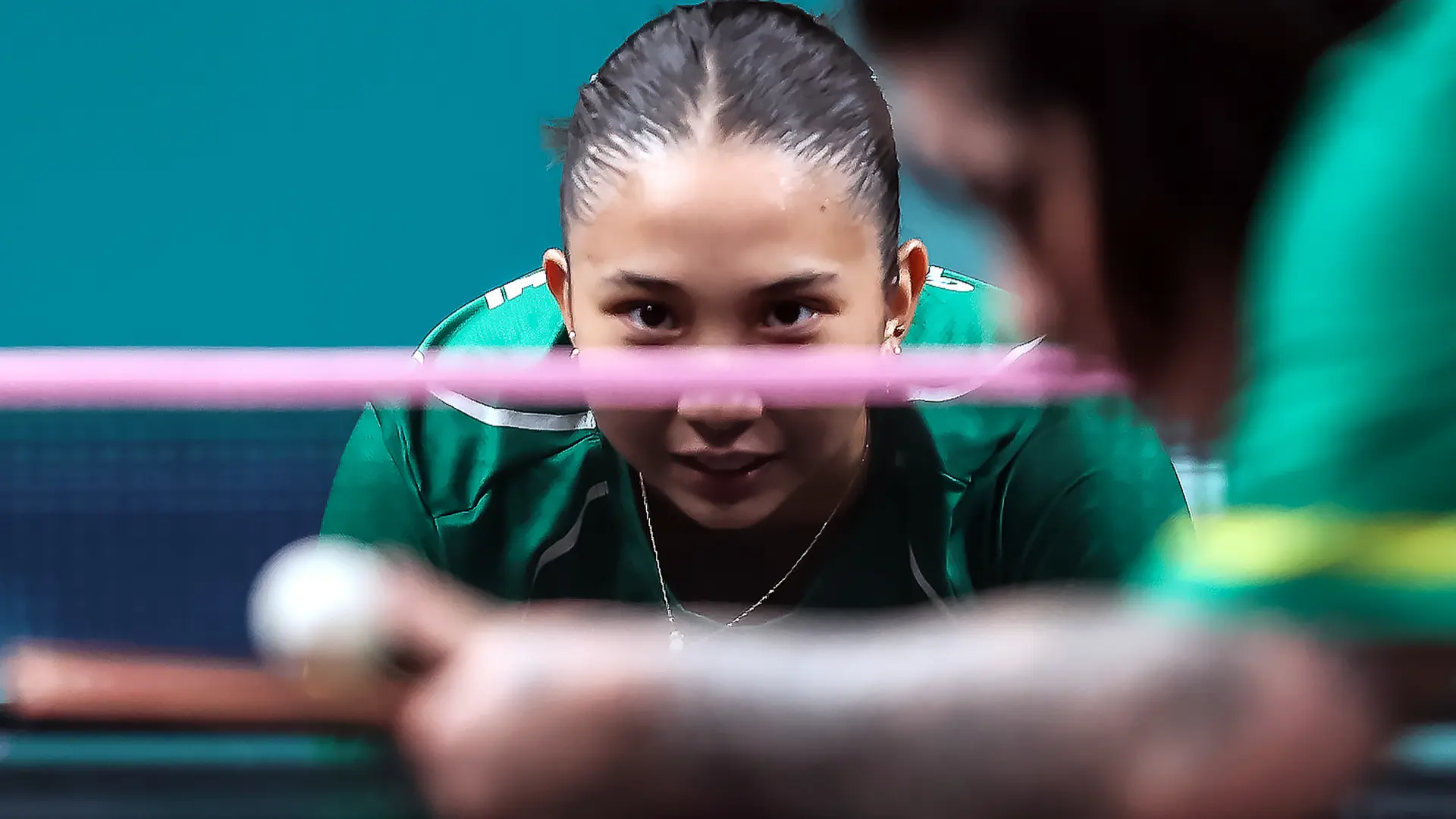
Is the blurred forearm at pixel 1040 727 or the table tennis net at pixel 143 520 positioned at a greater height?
the table tennis net at pixel 143 520

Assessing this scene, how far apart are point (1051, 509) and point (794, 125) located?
311mm

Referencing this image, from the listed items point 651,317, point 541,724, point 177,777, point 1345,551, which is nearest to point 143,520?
point 177,777

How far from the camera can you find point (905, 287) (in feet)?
2.73

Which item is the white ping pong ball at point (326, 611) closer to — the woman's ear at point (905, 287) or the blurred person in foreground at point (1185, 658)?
the blurred person in foreground at point (1185, 658)

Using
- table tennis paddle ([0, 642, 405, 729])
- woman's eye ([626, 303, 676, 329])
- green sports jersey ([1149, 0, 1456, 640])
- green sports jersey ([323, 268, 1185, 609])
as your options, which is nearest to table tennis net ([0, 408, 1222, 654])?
green sports jersey ([323, 268, 1185, 609])

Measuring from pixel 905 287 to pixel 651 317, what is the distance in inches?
7.3

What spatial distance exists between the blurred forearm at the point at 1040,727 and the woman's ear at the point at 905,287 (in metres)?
0.50

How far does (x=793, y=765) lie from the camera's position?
318 mm

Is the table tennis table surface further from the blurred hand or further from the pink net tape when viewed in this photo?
the blurred hand

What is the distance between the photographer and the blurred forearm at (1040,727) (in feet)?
1.02

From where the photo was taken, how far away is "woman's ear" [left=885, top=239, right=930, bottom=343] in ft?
2.67

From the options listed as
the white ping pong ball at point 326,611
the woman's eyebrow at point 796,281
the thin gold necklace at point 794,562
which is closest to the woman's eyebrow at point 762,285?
the woman's eyebrow at point 796,281

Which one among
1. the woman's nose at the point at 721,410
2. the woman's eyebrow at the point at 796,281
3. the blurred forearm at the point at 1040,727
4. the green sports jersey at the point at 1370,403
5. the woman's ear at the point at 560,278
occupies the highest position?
the woman's ear at the point at 560,278

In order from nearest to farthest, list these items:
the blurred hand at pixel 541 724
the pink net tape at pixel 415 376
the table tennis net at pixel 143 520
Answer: the blurred hand at pixel 541 724 → the pink net tape at pixel 415 376 → the table tennis net at pixel 143 520
